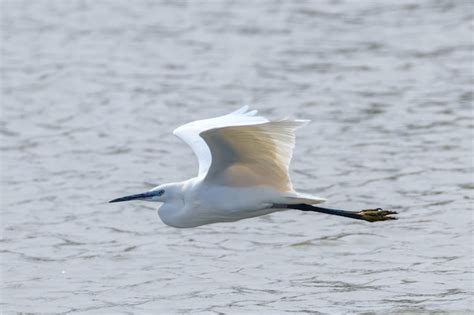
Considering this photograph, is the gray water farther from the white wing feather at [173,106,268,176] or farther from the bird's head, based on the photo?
the white wing feather at [173,106,268,176]

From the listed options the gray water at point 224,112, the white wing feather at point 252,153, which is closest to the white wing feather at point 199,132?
the white wing feather at point 252,153

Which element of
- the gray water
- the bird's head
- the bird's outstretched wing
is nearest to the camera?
the bird's outstretched wing

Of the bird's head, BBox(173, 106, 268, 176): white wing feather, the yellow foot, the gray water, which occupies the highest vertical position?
BBox(173, 106, 268, 176): white wing feather

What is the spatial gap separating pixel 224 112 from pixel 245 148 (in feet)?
18.2

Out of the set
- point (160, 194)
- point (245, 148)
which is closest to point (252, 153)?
point (245, 148)

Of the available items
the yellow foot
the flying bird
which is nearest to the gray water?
the yellow foot

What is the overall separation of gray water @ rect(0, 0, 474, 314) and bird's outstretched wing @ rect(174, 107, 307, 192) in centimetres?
82

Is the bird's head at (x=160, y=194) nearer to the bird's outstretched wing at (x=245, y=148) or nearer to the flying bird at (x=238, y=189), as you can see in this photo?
the flying bird at (x=238, y=189)

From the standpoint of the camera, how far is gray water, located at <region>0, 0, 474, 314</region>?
26.8ft

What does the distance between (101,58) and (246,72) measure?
2143mm

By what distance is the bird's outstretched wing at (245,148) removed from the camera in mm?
6805

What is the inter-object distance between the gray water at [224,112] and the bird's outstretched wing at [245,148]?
2.70ft

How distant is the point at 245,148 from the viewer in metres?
7.18

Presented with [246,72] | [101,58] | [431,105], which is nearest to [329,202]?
[431,105]
